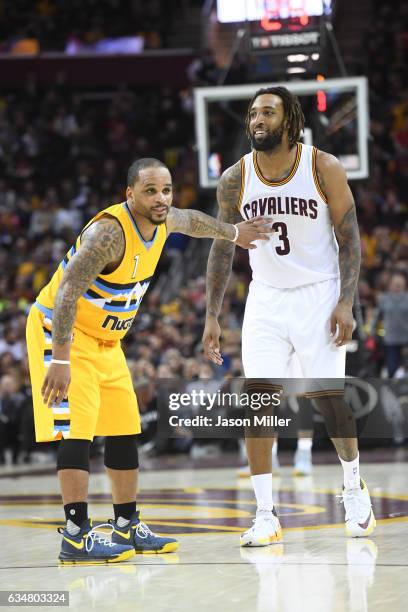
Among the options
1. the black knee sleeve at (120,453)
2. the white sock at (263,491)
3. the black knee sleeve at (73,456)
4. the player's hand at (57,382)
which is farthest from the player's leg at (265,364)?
the player's hand at (57,382)

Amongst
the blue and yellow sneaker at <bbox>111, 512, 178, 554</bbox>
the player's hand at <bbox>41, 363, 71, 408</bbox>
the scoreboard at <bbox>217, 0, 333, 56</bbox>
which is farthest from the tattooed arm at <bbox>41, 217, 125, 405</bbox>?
the scoreboard at <bbox>217, 0, 333, 56</bbox>

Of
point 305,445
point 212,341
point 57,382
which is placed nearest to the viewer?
point 57,382

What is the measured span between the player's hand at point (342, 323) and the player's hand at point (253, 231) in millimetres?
540

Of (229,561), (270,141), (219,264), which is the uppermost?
(270,141)

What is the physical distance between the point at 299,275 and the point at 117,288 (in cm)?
101

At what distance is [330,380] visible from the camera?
18.4 feet

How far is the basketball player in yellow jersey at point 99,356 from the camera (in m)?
5.00

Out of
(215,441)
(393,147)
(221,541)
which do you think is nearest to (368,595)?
(221,541)

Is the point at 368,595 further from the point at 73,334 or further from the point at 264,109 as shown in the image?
the point at 264,109

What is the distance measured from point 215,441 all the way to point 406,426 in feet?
20.6

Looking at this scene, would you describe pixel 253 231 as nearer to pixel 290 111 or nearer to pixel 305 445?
pixel 290 111

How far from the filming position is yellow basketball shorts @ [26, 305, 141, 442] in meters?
5.12

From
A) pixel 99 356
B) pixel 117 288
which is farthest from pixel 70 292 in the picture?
pixel 99 356

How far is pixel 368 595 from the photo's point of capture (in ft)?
13.4
